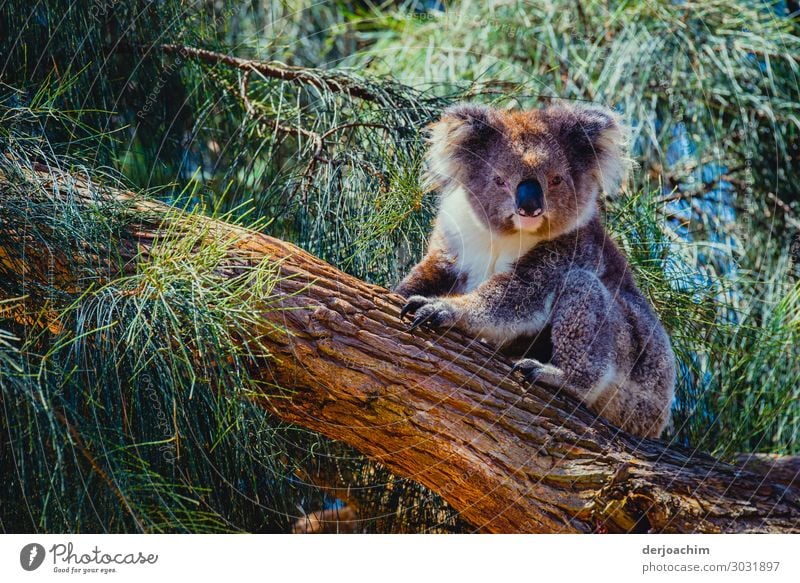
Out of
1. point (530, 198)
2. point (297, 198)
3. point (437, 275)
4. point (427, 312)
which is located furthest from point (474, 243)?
point (297, 198)

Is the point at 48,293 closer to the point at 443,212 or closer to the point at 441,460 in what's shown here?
the point at 441,460

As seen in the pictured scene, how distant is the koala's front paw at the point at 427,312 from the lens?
7.08 feet

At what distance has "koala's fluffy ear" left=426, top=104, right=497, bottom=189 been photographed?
2.58 m

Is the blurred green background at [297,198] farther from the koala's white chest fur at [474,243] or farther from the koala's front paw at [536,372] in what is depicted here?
the koala's front paw at [536,372]

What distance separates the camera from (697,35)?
416 cm

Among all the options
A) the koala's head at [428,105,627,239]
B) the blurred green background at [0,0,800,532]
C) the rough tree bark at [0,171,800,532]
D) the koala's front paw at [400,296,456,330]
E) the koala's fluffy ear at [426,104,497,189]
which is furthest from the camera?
the koala's fluffy ear at [426,104,497,189]

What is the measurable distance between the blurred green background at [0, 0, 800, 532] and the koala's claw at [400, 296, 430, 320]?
39 cm

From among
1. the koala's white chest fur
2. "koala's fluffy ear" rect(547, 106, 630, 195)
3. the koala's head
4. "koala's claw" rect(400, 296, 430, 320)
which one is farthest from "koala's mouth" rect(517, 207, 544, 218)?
"koala's claw" rect(400, 296, 430, 320)

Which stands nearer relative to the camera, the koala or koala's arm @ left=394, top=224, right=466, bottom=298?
the koala

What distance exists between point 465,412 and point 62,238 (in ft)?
3.39

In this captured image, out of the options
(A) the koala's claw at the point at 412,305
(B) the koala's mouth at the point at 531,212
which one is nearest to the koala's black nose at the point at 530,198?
(B) the koala's mouth at the point at 531,212

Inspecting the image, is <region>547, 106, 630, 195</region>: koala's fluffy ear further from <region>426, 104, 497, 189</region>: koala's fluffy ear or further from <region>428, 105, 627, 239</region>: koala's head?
<region>426, 104, 497, 189</region>: koala's fluffy ear

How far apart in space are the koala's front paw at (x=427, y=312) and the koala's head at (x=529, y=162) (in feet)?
1.29
